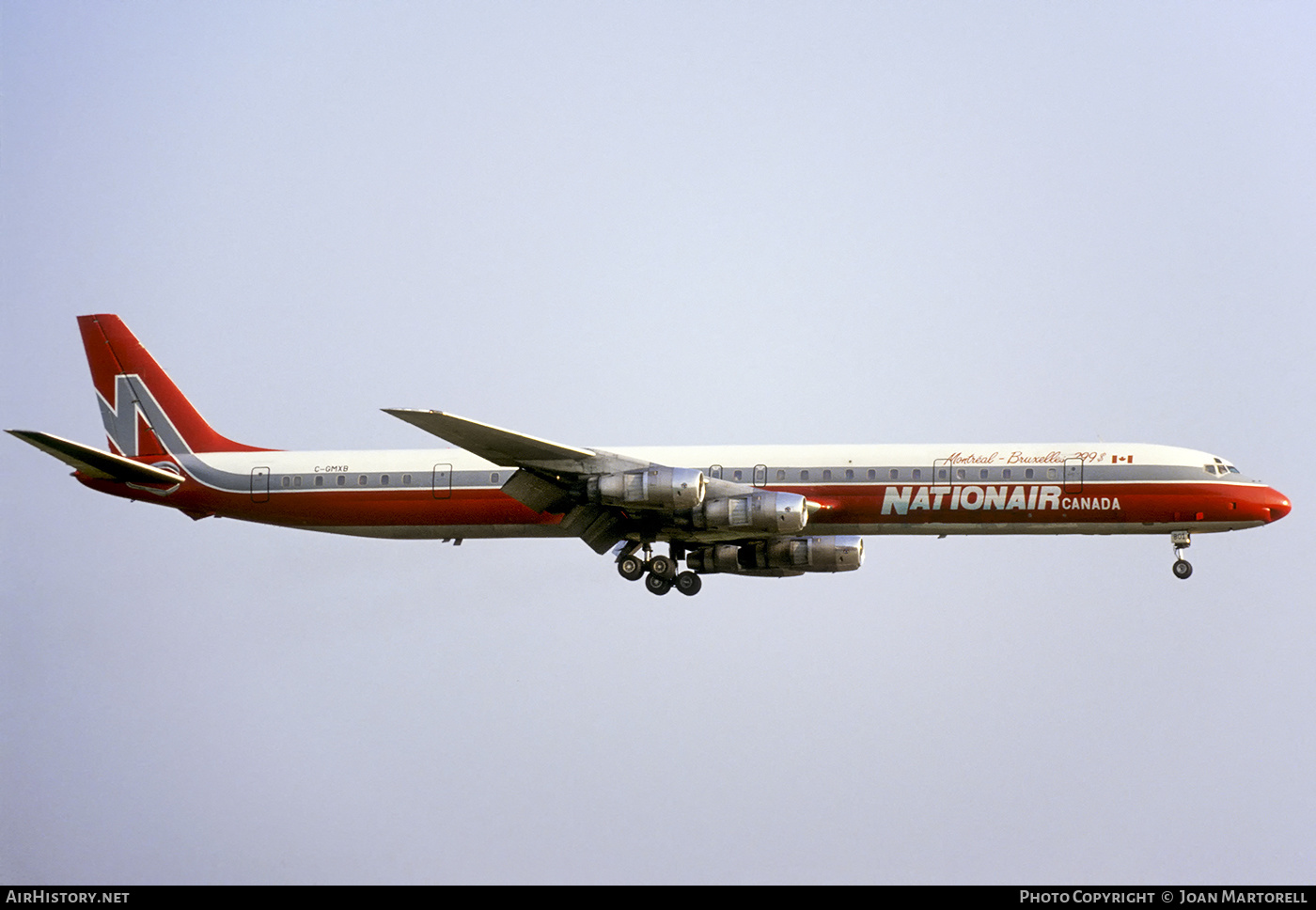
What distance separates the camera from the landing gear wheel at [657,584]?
55875mm

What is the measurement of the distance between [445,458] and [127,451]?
1110cm

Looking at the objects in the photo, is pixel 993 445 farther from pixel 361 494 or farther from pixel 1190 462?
pixel 361 494

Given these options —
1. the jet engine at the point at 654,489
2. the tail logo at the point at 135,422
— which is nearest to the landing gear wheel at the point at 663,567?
the jet engine at the point at 654,489

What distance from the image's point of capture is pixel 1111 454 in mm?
53438

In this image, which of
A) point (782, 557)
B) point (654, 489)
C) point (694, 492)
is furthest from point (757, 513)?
point (782, 557)

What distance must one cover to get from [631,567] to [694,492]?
17.3ft

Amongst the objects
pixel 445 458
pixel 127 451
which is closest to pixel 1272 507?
pixel 445 458

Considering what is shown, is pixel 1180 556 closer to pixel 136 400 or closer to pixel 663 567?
pixel 663 567

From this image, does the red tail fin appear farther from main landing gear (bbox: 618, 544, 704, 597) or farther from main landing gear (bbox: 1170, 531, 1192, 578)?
main landing gear (bbox: 1170, 531, 1192, 578)

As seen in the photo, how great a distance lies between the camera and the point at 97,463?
179 ft

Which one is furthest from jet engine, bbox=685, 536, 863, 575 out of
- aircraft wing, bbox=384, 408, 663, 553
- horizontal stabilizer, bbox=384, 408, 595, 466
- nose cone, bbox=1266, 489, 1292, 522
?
nose cone, bbox=1266, 489, 1292, 522

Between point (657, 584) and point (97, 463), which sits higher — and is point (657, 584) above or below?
below

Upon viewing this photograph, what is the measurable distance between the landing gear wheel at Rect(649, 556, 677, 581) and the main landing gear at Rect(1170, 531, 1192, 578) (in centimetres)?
1509

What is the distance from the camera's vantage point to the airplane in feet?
170
